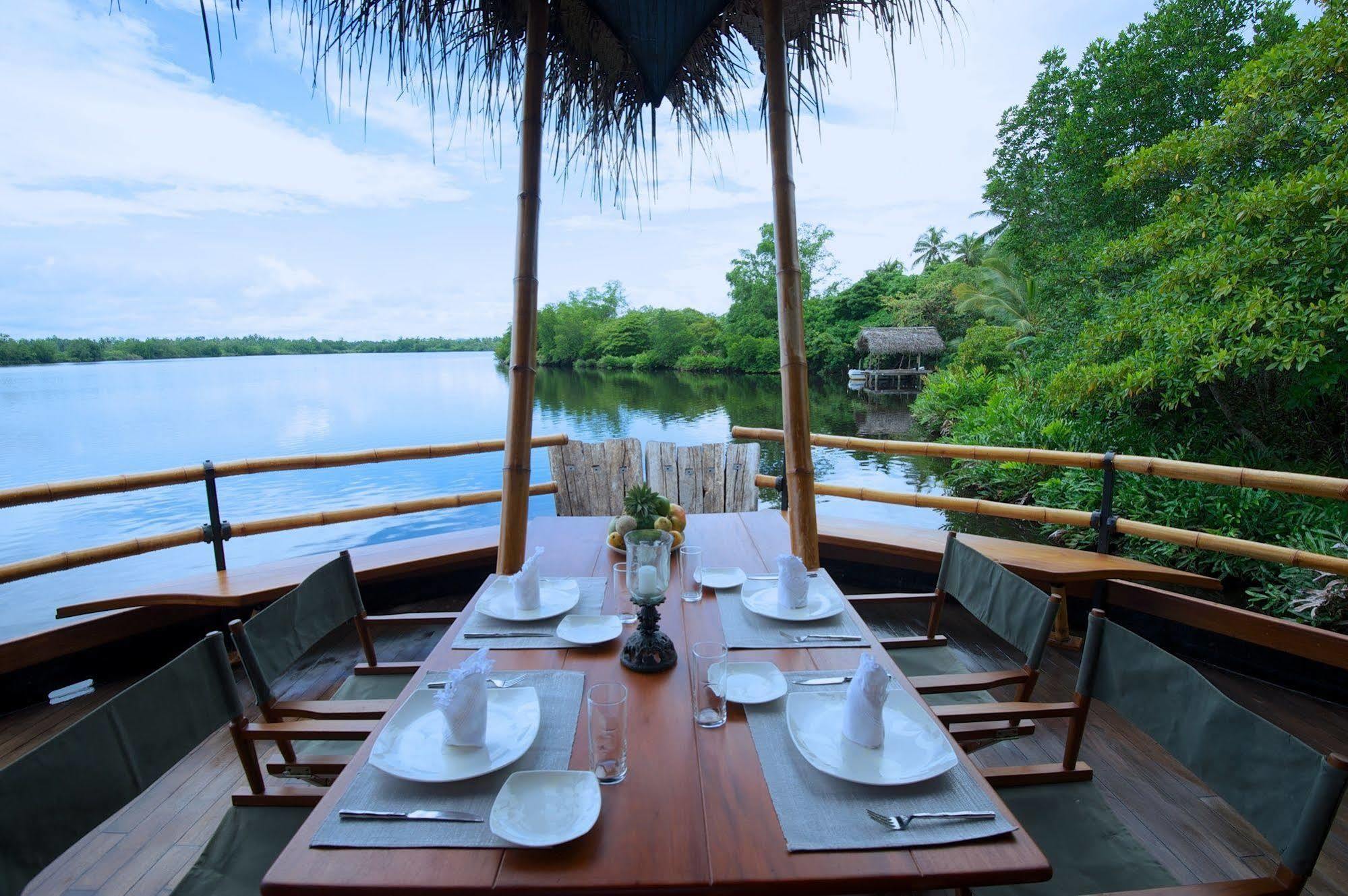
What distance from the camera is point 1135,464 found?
2.52m

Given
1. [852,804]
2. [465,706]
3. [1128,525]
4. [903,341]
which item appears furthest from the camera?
[903,341]

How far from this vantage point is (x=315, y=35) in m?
1.91

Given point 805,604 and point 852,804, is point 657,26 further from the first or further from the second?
point 852,804

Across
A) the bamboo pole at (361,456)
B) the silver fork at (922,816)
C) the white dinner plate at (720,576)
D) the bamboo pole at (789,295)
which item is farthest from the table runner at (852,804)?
the bamboo pole at (361,456)

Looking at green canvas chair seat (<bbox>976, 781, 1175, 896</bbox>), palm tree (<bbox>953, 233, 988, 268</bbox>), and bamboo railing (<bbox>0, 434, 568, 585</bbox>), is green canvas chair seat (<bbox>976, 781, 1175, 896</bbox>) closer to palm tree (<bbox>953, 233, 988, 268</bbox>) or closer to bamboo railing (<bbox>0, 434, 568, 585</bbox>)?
bamboo railing (<bbox>0, 434, 568, 585</bbox>)

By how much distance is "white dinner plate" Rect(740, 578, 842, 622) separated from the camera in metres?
1.52

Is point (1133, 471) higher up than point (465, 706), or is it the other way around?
point (1133, 471)

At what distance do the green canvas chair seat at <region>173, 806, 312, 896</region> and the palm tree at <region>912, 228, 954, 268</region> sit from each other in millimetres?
35647

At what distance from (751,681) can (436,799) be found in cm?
59

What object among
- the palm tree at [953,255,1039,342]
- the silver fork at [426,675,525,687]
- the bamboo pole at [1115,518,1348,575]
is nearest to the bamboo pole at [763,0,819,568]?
the silver fork at [426,675,525,687]

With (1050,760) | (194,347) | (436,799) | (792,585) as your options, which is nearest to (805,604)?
(792,585)

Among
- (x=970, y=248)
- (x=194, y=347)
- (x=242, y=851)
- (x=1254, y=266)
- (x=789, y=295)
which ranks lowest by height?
(x=242, y=851)

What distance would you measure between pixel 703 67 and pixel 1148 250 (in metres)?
5.33

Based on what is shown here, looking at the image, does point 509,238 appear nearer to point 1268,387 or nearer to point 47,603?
point 1268,387
